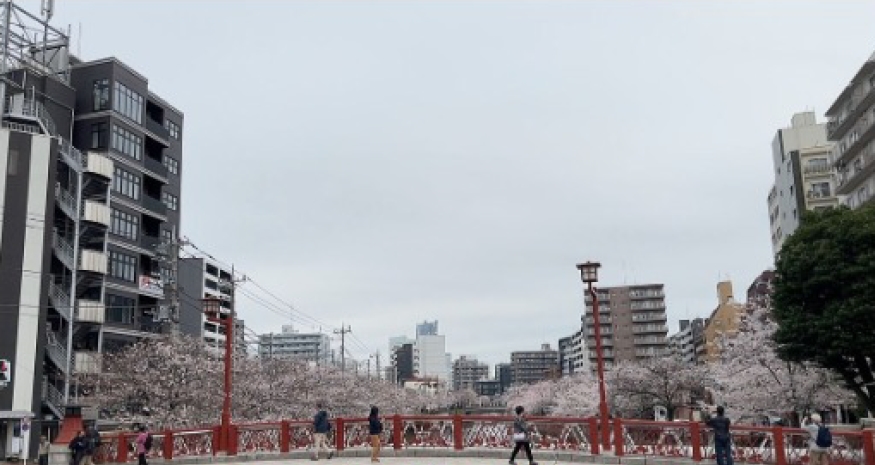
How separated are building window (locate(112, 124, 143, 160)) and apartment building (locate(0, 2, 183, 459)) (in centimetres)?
10

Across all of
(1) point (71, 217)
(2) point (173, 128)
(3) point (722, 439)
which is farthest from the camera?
(2) point (173, 128)

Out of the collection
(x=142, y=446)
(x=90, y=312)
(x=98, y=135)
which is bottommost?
(x=142, y=446)

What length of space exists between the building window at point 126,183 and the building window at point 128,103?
4030 millimetres

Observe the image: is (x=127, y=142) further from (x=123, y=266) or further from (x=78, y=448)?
(x=78, y=448)

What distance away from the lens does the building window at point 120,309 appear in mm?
47859

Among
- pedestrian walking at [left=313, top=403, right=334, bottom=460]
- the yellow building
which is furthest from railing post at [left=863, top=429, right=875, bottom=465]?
the yellow building

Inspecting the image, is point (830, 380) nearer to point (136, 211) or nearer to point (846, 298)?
point (846, 298)

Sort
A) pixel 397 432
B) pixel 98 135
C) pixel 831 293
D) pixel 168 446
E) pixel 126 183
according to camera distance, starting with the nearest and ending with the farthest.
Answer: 1. pixel 397 432
2. pixel 168 446
3. pixel 831 293
4. pixel 98 135
5. pixel 126 183

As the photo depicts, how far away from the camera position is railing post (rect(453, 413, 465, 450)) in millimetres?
22500

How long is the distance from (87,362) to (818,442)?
40000 mm

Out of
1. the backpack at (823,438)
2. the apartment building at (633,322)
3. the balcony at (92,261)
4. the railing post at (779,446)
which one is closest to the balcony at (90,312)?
the balcony at (92,261)

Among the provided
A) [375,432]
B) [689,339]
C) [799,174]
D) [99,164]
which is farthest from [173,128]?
[689,339]

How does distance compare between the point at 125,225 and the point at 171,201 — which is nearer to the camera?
the point at 125,225

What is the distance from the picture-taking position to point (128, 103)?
51.7 meters
